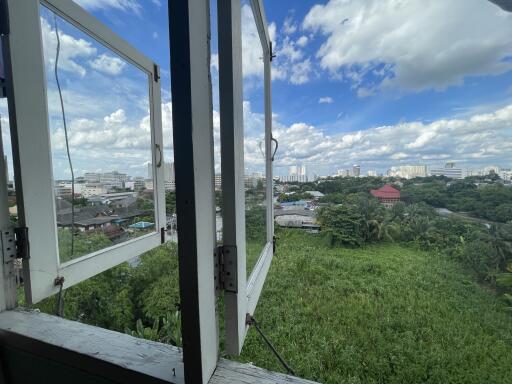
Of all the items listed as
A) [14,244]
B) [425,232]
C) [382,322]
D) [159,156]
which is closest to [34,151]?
[14,244]

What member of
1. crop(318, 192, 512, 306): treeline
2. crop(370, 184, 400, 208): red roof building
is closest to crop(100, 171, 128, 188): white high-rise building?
crop(318, 192, 512, 306): treeline

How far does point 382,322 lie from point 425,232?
1238 millimetres

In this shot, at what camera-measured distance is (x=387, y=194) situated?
2.28 metres

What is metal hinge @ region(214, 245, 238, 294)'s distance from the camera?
16.8 inches

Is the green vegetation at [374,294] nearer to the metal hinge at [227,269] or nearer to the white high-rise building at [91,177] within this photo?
the metal hinge at [227,269]

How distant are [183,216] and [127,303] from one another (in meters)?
1.34

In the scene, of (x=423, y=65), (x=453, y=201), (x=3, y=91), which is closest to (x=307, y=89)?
(x=423, y=65)

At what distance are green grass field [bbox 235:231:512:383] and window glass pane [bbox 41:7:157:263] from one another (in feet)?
2.86

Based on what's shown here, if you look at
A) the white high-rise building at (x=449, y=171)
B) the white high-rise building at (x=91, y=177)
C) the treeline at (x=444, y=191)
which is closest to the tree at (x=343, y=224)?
the treeline at (x=444, y=191)

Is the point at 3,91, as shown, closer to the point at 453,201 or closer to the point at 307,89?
the point at 307,89

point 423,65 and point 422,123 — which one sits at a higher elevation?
point 423,65

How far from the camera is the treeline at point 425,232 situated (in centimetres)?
159

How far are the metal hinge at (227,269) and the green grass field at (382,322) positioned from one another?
0.72 m

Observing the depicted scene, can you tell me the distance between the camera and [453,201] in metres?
1.80
